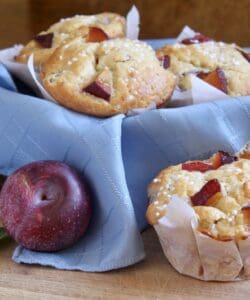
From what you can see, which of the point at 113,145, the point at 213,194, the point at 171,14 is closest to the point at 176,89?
the point at 113,145

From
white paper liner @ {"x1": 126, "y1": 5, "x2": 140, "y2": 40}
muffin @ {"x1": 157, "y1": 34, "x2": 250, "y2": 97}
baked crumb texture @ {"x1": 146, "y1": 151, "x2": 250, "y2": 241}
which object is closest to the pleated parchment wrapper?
white paper liner @ {"x1": 126, "y1": 5, "x2": 140, "y2": 40}

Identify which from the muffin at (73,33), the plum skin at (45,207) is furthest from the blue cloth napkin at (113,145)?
the muffin at (73,33)

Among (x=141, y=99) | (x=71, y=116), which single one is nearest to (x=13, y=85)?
(x=71, y=116)

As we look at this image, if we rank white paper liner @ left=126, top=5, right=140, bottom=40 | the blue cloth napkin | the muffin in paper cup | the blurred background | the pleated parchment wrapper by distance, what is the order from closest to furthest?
the muffin in paper cup < the blue cloth napkin < the pleated parchment wrapper < white paper liner @ left=126, top=5, right=140, bottom=40 < the blurred background

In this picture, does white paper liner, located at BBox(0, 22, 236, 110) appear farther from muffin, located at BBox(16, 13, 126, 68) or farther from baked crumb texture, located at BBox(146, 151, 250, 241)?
baked crumb texture, located at BBox(146, 151, 250, 241)

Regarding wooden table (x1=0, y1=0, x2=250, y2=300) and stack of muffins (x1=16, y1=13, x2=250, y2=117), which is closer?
wooden table (x1=0, y1=0, x2=250, y2=300)

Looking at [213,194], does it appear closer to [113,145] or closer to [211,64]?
[113,145]
